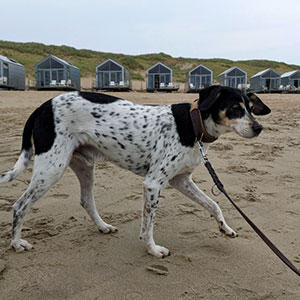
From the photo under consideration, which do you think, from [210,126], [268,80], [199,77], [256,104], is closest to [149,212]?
[210,126]

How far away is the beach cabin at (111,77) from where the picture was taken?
3594 centimetres

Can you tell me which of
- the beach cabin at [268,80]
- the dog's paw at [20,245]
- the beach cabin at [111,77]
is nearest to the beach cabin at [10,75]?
the beach cabin at [111,77]

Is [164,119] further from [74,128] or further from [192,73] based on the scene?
[192,73]

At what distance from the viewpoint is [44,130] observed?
10.8 feet

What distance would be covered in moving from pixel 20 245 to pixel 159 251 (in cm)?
125

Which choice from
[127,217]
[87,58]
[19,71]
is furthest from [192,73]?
[127,217]

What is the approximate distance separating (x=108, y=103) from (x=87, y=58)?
64350 mm

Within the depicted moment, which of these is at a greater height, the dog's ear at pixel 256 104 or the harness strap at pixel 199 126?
the dog's ear at pixel 256 104

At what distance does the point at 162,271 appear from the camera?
287 centimetres

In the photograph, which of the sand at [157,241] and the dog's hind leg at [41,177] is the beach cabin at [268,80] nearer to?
the sand at [157,241]

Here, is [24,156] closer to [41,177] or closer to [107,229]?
[41,177]

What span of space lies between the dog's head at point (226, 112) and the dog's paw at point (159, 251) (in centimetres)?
116

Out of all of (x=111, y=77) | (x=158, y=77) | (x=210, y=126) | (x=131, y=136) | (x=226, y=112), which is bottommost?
(x=131, y=136)

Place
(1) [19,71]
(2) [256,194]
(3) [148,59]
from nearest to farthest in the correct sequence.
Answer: (2) [256,194] < (1) [19,71] < (3) [148,59]
